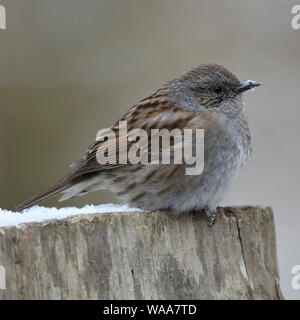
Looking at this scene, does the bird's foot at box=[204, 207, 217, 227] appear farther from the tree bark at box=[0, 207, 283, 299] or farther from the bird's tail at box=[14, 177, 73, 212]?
the bird's tail at box=[14, 177, 73, 212]

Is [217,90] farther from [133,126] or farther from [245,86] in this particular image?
[133,126]

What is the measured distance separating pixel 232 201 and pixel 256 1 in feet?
10.6

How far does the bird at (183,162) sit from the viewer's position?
4449 millimetres

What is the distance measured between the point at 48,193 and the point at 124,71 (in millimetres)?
5353

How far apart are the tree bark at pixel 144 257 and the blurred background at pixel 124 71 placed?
4855mm

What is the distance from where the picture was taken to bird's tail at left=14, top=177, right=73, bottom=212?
446 cm

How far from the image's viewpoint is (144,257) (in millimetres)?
3309

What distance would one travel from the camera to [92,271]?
313cm

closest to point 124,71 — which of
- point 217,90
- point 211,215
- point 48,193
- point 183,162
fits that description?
point 217,90

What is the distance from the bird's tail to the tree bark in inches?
47.2

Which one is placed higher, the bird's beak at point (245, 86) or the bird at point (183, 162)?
the bird's beak at point (245, 86)

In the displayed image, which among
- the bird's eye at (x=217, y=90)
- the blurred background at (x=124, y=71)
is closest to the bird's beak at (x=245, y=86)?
the bird's eye at (x=217, y=90)

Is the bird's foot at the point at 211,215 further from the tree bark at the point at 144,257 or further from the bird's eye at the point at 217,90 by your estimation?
the bird's eye at the point at 217,90

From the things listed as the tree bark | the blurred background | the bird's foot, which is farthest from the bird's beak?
the blurred background
